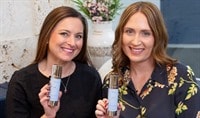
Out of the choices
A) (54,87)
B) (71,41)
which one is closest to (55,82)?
(54,87)

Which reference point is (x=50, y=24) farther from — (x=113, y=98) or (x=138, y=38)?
(x=113, y=98)

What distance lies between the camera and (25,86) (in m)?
1.48

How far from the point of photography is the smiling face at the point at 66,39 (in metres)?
1.47

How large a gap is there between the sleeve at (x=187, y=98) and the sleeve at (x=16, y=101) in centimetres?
65

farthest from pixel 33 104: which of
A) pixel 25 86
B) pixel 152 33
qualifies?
pixel 152 33

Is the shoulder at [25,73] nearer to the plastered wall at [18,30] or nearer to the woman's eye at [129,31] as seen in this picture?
the woman's eye at [129,31]

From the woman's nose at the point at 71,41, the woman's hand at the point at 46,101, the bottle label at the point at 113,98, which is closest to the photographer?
the bottle label at the point at 113,98

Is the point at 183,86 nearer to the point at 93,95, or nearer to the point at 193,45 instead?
the point at 93,95

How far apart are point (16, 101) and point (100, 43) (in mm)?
951

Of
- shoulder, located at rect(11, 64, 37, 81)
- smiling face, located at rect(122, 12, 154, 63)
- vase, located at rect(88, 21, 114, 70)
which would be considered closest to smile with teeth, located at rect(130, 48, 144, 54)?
smiling face, located at rect(122, 12, 154, 63)

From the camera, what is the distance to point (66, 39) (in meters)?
1.47

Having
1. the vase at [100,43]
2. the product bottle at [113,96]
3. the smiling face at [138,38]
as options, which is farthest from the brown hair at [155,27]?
the vase at [100,43]

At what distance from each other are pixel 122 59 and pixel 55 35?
31cm

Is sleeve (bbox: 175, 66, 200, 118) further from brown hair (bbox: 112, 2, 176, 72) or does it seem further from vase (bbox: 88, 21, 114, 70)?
vase (bbox: 88, 21, 114, 70)
